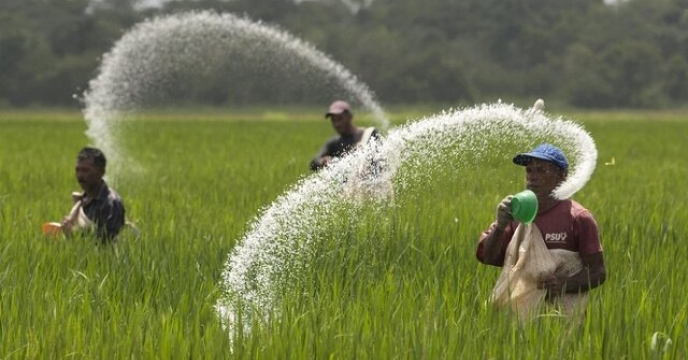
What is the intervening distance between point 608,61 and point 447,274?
77282mm

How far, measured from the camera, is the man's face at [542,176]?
13.0 ft

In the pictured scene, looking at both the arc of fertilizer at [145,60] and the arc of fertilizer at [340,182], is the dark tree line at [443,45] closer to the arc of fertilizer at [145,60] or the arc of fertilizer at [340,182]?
the arc of fertilizer at [145,60]

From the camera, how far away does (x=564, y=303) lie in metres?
4.02

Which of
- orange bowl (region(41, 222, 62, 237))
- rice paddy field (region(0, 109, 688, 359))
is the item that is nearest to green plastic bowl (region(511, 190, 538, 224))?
rice paddy field (region(0, 109, 688, 359))

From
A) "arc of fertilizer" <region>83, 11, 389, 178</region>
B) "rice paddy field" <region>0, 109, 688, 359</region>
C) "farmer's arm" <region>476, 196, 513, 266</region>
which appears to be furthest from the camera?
"arc of fertilizer" <region>83, 11, 389, 178</region>

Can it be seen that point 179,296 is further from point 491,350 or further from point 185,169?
point 185,169

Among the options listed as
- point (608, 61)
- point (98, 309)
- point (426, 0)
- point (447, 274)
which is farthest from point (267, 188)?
point (426, 0)

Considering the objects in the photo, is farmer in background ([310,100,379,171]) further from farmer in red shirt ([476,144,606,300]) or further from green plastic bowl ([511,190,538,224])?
green plastic bowl ([511,190,538,224])

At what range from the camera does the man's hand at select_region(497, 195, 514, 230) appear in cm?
378

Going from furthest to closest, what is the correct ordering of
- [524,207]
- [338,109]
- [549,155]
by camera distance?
[338,109]
[549,155]
[524,207]

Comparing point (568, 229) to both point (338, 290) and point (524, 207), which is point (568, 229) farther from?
point (338, 290)

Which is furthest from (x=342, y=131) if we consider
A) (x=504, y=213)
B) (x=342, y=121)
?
(x=504, y=213)

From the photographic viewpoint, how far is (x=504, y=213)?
381 cm

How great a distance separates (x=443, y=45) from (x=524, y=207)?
80.4 meters
